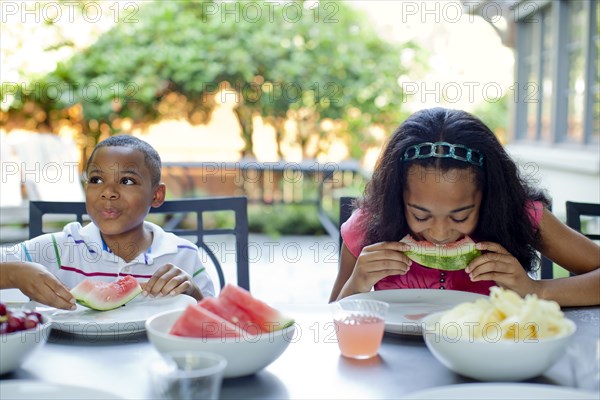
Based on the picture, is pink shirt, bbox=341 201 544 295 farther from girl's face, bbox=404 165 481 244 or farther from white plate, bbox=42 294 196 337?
white plate, bbox=42 294 196 337

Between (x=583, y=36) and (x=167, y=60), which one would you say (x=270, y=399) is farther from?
(x=167, y=60)

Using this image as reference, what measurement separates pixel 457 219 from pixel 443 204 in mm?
69

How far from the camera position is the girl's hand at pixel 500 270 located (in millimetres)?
1559

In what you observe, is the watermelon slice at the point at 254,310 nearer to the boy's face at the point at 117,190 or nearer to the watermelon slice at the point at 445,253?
the watermelon slice at the point at 445,253

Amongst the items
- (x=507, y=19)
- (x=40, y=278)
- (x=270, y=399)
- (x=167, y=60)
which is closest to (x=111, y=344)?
(x=40, y=278)

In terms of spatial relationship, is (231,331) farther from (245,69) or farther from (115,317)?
(245,69)

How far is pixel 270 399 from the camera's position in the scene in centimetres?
105

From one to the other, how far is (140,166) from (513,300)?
1195mm

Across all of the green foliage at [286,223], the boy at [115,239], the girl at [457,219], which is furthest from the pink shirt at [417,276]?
the green foliage at [286,223]

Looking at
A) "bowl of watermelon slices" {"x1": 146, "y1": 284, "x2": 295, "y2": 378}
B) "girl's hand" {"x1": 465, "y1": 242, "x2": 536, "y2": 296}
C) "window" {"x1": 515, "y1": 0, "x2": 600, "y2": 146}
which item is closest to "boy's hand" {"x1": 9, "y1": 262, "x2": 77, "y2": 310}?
"bowl of watermelon slices" {"x1": 146, "y1": 284, "x2": 295, "y2": 378}

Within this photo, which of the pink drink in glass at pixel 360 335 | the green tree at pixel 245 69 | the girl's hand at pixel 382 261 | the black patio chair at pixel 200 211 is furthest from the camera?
the green tree at pixel 245 69

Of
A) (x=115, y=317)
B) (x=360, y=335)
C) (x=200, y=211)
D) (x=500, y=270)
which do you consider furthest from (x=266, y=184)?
(x=360, y=335)

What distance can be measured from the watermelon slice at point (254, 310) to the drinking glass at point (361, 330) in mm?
127

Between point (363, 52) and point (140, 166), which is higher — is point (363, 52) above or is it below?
above
